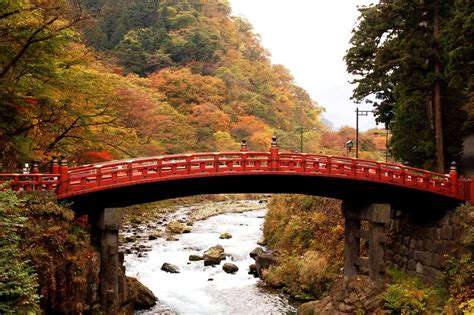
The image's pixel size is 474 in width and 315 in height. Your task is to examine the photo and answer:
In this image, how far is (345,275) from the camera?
83.9ft

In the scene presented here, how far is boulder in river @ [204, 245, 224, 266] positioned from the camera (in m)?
34.6

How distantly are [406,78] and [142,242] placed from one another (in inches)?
959

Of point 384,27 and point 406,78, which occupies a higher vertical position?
point 384,27

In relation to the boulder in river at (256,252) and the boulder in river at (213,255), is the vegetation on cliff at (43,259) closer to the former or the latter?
the boulder in river at (213,255)

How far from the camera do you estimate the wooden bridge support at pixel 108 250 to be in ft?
63.2

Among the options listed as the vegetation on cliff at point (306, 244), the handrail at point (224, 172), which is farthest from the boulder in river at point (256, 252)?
the handrail at point (224, 172)

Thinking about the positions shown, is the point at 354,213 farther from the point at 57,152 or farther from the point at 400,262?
the point at 57,152

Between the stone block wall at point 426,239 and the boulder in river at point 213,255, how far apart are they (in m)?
12.7

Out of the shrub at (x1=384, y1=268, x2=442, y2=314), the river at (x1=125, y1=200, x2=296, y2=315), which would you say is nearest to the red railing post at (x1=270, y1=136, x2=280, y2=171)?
the shrub at (x1=384, y1=268, x2=442, y2=314)

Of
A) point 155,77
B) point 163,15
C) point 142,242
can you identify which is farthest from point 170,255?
point 163,15

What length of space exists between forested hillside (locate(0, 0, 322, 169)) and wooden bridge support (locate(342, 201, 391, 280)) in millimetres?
13239

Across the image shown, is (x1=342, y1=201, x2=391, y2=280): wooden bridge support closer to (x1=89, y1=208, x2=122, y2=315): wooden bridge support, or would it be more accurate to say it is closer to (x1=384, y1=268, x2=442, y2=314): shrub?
(x1=384, y1=268, x2=442, y2=314): shrub

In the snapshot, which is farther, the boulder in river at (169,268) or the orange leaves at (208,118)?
the orange leaves at (208,118)

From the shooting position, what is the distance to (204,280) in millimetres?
31641
